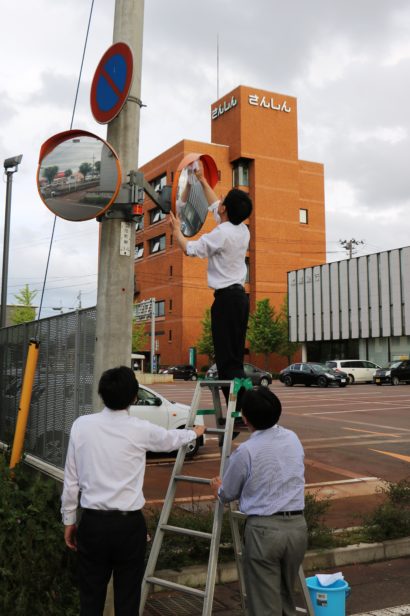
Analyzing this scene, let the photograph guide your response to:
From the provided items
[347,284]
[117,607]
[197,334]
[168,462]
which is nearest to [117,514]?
[117,607]

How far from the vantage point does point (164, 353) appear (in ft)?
224

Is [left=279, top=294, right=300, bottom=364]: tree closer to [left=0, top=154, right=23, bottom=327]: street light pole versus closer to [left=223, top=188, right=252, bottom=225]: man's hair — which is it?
[left=0, top=154, right=23, bottom=327]: street light pole

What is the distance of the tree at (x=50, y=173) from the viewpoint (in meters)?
4.38

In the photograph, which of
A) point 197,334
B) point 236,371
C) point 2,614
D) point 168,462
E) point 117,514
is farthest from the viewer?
point 197,334

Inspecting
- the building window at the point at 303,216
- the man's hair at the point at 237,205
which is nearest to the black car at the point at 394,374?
the building window at the point at 303,216

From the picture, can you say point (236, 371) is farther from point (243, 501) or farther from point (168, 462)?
point (168, 462)

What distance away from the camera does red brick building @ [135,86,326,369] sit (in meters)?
63.6

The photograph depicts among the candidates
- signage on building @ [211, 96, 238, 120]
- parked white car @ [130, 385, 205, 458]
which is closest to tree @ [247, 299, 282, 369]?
signage on building @ [211, 96, 238, 120]

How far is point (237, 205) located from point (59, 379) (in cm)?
297

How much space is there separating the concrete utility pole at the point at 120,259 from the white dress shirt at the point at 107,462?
3.74ft

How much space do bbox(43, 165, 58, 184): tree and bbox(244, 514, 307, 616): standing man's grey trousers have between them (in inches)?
105

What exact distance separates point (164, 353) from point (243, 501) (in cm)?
6501

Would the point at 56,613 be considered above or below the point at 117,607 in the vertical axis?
below

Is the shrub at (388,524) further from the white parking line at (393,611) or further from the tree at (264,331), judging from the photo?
the tree at (264,331)
